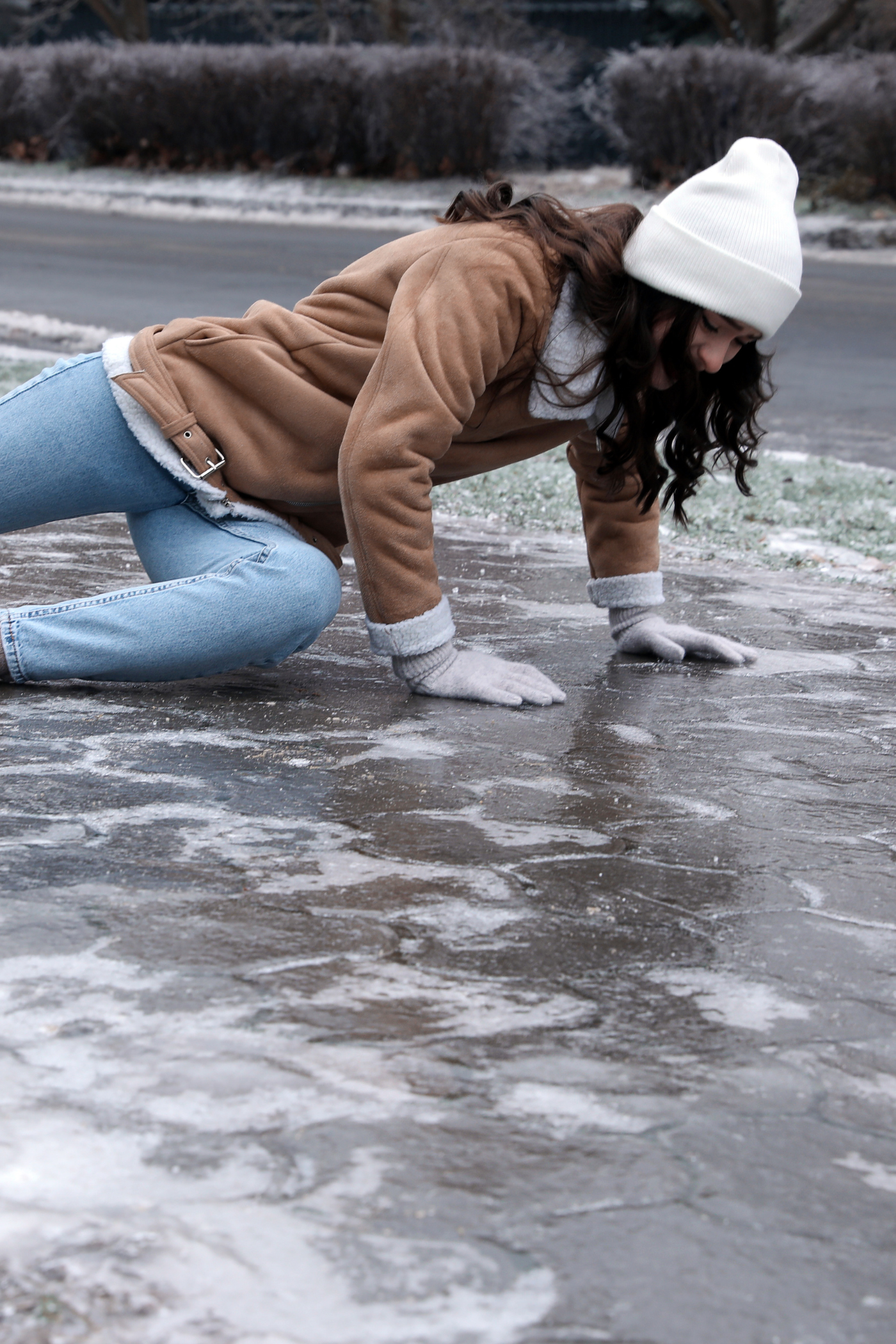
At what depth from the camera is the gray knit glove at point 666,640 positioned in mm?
3340

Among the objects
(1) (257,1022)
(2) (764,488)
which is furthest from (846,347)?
(1) (257,1022)

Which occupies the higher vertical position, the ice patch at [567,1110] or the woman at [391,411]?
the woman at [391,411]

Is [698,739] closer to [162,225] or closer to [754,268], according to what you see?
[754,268]

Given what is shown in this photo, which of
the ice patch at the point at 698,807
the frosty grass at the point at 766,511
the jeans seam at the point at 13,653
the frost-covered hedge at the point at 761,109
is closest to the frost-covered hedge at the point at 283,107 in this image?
the frost-covered hedge at the point at 761,109

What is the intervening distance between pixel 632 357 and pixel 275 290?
873 cm

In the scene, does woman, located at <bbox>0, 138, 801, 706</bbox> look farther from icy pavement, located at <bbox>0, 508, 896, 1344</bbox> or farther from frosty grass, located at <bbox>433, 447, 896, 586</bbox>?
frosty grass, located at <bbox>433, 447, 896, 586</bbox>

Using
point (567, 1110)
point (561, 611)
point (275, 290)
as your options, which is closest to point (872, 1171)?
point (567, 1110)

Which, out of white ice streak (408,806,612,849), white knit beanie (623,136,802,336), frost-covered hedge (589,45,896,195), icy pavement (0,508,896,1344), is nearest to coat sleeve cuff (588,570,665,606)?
icy pavement (0,508,896,1344)

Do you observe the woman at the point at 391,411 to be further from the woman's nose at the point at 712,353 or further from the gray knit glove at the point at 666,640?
the gray knit glove at the point at 666,640

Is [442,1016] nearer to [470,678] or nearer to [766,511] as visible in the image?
[470,678]

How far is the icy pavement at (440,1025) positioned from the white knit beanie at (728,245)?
0.79 m

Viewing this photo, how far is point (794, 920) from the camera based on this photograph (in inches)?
77.4

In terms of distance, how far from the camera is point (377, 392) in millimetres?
2598

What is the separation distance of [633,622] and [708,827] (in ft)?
3.65
